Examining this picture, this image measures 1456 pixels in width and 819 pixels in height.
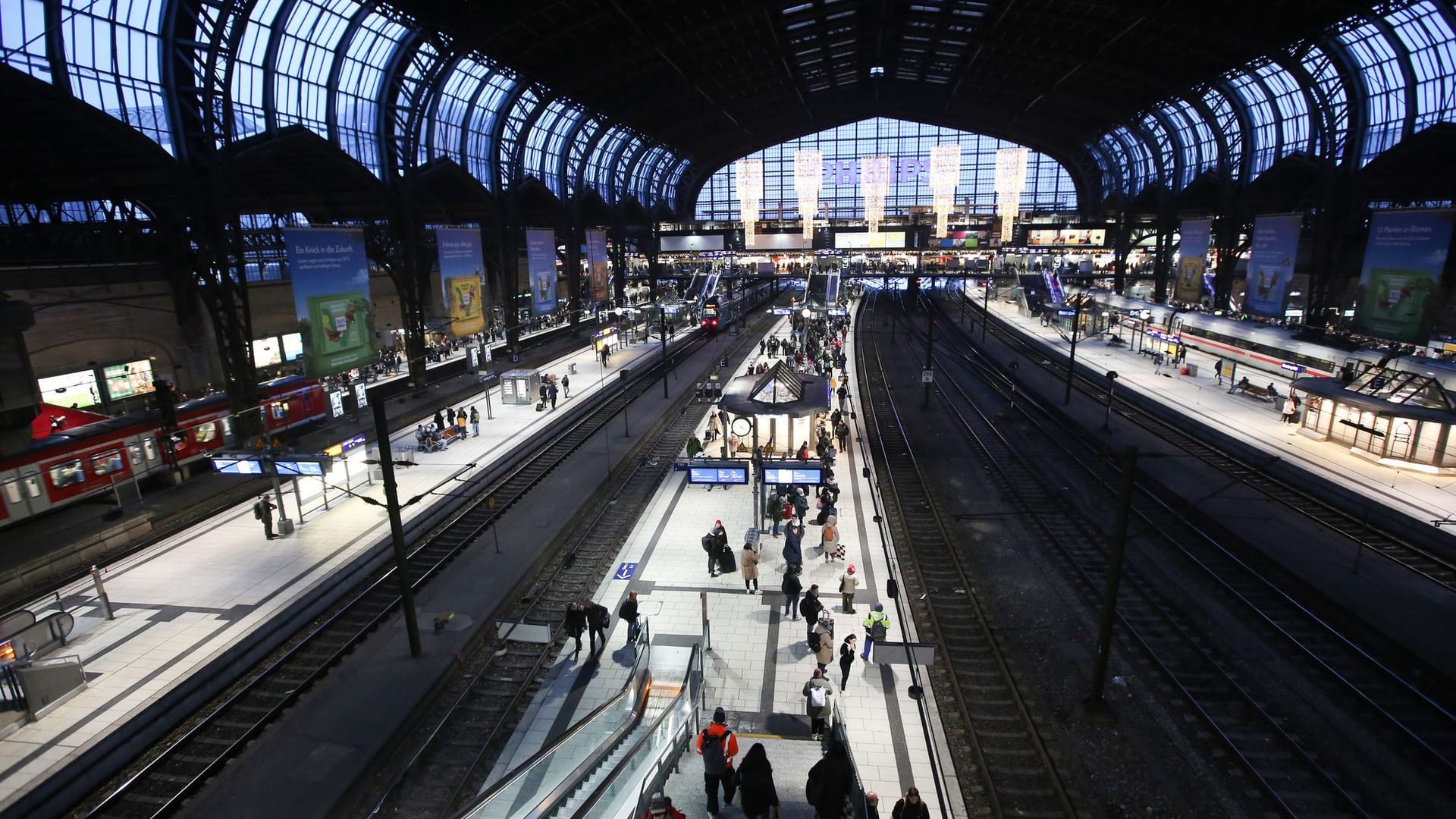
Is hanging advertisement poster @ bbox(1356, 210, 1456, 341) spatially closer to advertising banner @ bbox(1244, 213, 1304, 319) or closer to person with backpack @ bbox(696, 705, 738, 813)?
advertising banner @ bbox(1244, 213, 1304, 319)

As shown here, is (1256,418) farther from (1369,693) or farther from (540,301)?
(540,301)

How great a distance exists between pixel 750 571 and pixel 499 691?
5.34m

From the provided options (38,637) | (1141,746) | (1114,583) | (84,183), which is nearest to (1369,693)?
(1141,746)

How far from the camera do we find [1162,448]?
24609 millimetres

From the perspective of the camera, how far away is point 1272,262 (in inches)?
1473

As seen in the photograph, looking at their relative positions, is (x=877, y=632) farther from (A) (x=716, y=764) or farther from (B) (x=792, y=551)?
(A) (x=716, y=764)

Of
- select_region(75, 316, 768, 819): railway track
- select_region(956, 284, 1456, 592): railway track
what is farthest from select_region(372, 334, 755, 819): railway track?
select_region(956, 284, 1456, 592): railway track

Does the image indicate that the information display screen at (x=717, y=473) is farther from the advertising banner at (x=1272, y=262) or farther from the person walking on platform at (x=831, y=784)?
the advertising banner at (x=1272, y=262)

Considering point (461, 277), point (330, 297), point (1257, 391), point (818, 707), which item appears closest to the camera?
point (818, 707)

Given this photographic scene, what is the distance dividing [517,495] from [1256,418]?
29.2 metres

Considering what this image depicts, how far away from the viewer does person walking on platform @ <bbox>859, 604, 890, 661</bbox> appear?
464 inches

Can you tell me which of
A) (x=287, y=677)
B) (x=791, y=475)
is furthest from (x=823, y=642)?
(x=287, y=677)

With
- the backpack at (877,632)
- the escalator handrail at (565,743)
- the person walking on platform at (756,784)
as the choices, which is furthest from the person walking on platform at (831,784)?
the backpack at (877,632)

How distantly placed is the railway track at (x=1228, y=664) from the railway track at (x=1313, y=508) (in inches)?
89.2
